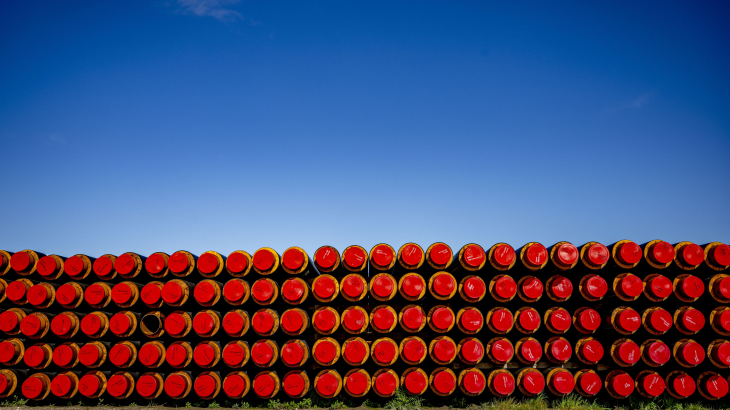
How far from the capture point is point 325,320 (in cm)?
590

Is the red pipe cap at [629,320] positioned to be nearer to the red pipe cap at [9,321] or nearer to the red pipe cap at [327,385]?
the red pipe cap at [327,385]

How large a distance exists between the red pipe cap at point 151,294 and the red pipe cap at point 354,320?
3339mm

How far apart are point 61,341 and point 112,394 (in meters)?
1.63

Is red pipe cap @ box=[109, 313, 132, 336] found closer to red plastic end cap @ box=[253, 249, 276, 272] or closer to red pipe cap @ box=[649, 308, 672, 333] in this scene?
red plastic end cap @ box=[253, 249, 276, 272]

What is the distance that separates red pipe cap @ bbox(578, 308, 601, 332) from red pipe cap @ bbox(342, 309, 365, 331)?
3.75 m

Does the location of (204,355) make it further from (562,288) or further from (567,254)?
(567,254)

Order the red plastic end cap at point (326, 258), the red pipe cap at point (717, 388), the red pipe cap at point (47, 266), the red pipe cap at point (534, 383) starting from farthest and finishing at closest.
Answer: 1. the red pipe cap at point (47, 266)
2. the red plastic end cap at point (326, 258)
3. the red pipe cap at point (534, 383)
4. the red pipe cap at point (717, 388)

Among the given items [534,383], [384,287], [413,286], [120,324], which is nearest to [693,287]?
[534,383]

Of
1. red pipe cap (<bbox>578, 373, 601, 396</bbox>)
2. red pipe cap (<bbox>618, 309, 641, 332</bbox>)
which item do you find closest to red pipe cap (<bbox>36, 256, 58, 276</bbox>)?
red pipe cap (<bbox>578, 373, 601, 396</bbox>)

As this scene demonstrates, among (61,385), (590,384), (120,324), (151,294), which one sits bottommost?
(61,385)

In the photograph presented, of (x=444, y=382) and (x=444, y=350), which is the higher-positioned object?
(x=444, y=350)

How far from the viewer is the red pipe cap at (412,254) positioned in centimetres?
604

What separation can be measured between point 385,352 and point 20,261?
23.3 feet

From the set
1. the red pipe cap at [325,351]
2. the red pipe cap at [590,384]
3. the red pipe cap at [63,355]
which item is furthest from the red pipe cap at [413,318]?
the red pipe cap at [63,355]
